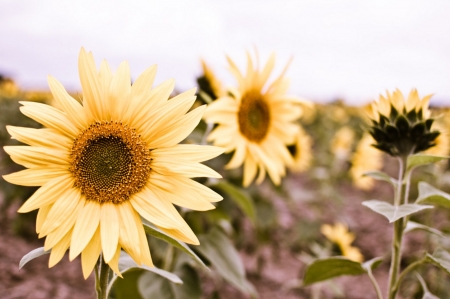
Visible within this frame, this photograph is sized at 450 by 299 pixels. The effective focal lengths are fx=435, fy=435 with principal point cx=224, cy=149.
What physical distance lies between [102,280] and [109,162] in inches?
11.3

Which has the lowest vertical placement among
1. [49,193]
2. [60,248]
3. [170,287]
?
[170,287]

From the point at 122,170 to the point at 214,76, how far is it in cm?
103

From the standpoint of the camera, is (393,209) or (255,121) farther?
(255,121)

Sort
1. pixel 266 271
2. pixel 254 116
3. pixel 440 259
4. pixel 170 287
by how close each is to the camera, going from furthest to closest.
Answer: pixel 266 271 → pixel 254 116 → pixel 170 287 → pixel 440 259

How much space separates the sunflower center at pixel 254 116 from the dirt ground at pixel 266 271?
3.44ft

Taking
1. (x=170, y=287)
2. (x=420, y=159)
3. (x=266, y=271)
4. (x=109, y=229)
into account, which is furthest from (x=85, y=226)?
(x=266, y=271)

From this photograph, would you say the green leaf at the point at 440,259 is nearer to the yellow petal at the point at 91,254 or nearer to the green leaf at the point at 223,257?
the green leaf at the point at 223,257

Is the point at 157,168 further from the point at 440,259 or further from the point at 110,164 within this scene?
the point at 440,259

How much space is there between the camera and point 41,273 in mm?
2588

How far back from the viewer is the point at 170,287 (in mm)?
1648

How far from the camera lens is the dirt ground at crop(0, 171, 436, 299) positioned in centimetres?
234

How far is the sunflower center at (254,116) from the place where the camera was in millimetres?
1907

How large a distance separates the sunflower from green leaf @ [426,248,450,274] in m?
0.73

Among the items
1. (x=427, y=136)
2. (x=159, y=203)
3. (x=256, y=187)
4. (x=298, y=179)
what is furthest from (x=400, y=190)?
(x=298, y=179)
